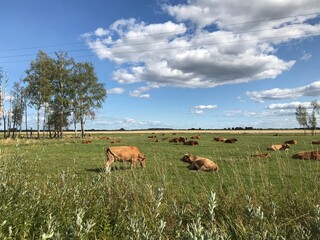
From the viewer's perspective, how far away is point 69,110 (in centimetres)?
6094

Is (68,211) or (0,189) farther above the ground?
(0,189)

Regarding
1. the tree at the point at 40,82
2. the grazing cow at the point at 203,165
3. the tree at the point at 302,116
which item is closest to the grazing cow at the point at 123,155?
the grazing cow at the point at 203,165

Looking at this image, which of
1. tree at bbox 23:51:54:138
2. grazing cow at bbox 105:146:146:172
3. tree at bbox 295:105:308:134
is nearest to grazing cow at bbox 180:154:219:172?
grazing cow at bbox 105:146:146:172

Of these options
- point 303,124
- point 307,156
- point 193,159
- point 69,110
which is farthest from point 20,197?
point 303,124

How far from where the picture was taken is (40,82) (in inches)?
2112

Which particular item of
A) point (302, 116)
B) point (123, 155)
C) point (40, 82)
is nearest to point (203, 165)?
point (123, 155)

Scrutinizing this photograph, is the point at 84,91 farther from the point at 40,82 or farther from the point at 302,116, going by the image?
the point at 302,116

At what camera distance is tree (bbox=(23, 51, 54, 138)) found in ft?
177

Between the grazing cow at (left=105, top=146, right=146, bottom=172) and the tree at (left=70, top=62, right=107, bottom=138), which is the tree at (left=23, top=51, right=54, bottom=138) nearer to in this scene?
the tree at (left=70, top=62, right=107, bottom=138)

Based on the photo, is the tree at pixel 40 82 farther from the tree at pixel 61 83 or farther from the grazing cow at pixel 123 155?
the grazing cow at pixel 123 155

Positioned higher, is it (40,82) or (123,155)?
(40,82)

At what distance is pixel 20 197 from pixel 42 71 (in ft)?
179

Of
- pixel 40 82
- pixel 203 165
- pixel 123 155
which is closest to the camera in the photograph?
pixel 203 165

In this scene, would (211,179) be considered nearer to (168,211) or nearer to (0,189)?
(168,211)
